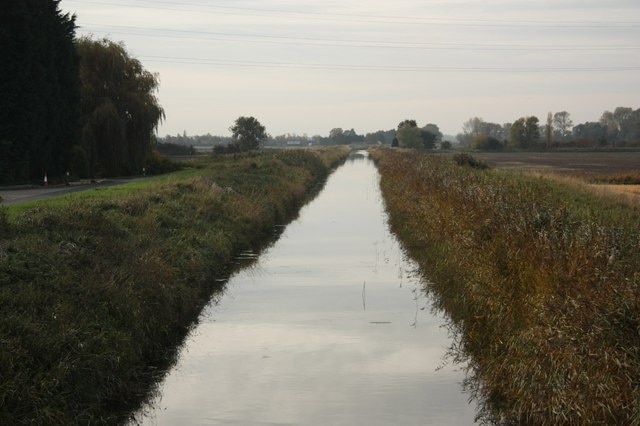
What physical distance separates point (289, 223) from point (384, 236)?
6064 millimetres

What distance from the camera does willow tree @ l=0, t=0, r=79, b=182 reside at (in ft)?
121

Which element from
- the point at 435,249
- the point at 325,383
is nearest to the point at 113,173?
the point at 435,249

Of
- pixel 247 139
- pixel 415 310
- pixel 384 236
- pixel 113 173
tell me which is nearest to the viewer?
pixel 415 310

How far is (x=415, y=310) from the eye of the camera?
55.8ft

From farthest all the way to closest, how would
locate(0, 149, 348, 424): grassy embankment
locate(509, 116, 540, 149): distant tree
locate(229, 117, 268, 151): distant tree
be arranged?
locate(509, 116, 540, 149): distant tree, locate(229, 117, 268, 151): distant tree, locate(0, 149, 348, 424): grassy embankment

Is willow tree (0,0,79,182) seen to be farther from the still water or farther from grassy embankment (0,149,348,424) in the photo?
the still water

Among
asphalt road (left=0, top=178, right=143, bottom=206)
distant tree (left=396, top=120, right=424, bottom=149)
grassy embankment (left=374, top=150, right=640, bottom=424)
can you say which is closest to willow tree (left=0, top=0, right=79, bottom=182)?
asphalt road (left=0, top=178, right=143, bottom=206)

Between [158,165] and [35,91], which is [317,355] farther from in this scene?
[158,165]

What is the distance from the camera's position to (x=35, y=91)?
125 ft

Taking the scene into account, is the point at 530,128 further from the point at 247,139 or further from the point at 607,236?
the point at 607,236

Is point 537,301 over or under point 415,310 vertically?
over

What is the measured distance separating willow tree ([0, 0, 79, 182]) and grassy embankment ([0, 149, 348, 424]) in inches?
615

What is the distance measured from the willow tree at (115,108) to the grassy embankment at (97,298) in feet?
81.7

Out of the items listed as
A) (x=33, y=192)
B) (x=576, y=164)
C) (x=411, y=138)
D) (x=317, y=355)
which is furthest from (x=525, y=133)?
(x=317, y=355)
